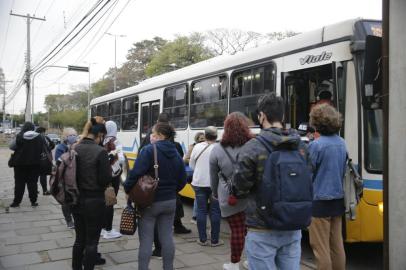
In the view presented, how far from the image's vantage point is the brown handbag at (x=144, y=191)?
4156 millimetres

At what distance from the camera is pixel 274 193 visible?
2.80 m

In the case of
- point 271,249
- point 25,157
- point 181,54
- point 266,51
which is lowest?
point 271,249

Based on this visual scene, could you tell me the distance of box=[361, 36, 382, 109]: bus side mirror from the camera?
4051 millimetres

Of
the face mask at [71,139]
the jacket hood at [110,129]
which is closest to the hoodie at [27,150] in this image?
the face mask at [71,139]

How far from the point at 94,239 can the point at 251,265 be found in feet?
6.89

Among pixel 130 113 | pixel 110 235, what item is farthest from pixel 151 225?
pixel 130 113

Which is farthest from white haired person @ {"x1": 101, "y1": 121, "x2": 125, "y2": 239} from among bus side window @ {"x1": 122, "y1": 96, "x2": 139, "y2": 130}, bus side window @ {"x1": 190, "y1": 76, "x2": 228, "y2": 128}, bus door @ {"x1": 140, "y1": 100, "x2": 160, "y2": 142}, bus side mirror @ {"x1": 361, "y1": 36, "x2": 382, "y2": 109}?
bus side window @ {"x1": 122, "y1": 96, "x2": 139, "y2": 130}

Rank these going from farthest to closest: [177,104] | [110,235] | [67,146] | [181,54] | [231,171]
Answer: [181,54]
[177,104]
[67,146]
[110,235]
[231,171]

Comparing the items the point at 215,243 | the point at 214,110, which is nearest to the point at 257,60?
the point at 214,110

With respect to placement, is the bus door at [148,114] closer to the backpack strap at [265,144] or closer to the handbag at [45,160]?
the handbag at [45,160]

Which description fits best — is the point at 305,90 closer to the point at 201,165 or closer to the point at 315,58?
the point at 315,58

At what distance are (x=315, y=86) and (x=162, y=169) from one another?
2729mm

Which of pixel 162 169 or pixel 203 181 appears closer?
pixel 162 169

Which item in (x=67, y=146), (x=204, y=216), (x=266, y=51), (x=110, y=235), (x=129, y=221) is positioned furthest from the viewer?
(x=67, y=146)
